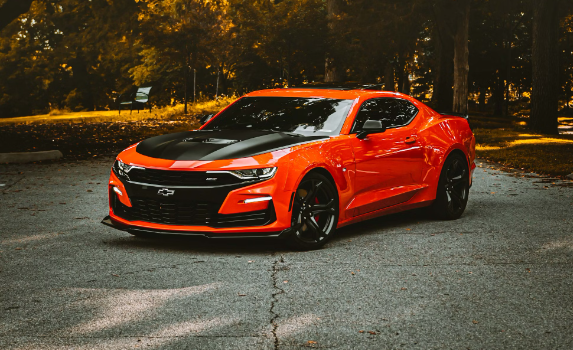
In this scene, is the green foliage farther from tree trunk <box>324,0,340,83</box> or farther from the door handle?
the door handle

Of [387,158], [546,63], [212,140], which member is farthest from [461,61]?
[212,140]

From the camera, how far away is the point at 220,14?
117 ft

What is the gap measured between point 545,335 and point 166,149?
3.76 m

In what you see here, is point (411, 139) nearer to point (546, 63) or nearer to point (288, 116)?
point (288, 116)

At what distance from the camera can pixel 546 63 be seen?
25.5 metres

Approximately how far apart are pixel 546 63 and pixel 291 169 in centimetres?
2151

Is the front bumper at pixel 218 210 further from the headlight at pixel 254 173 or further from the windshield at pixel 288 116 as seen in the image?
the windshield at pixel 288 116

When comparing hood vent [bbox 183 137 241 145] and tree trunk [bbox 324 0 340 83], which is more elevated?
tree trunk [bbox 324 0 340 83]

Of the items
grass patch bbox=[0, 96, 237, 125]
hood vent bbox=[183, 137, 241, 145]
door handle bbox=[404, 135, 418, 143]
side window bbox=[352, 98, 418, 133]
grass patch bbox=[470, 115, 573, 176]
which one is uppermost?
side window bbox=[352, 98, 418, 133]

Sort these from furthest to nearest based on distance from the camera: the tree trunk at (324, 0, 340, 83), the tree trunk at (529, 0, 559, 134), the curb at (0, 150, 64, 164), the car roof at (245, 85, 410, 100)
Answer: the tree trunk at (324, 0, 340, 83) → the tree trunk at (529, 0, 559, 134) → the curb at (0, 150, 64, 164) → the car roof at (245, 85, 410, 100)

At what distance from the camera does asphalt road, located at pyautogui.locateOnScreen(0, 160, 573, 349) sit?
4.27 meters

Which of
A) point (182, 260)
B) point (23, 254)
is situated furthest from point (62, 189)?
point (182, 260)

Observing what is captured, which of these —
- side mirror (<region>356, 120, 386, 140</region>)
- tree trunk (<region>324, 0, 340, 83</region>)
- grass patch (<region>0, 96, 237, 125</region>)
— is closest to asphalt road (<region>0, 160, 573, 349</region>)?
side mirror (<region>356, 120, 386, 140</region>)

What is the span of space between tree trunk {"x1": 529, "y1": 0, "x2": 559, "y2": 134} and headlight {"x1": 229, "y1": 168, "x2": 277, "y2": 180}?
71.0 feet
